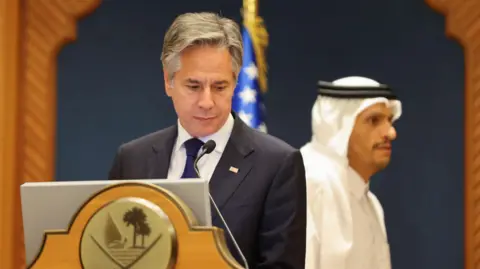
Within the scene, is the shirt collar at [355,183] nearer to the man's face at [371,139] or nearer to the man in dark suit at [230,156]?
the man's face at [371,139]

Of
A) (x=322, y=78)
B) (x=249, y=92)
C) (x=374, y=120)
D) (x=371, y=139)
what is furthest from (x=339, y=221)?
(x=322, y=78)

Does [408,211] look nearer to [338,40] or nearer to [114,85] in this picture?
[338,40]

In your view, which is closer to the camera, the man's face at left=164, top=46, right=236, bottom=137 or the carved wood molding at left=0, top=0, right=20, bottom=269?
the man's face at left=164, top=46, right=236, bottom=137

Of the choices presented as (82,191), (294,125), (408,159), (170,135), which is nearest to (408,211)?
(408,159)

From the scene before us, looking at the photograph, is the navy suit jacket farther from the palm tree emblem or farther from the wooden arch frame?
the wooden arch frame

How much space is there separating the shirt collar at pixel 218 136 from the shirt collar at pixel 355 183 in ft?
6.07

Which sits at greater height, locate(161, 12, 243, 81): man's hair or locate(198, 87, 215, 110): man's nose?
locate(161, 12, 243, 81): man's hair

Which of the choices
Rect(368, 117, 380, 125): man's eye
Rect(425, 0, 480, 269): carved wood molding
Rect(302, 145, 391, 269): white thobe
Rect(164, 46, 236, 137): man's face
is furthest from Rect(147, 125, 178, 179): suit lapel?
Rect(425, 0, 480, 269): carved wood molding

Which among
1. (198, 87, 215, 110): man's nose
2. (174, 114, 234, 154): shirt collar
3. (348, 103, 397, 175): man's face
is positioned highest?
(348, 103, 397, 175): man's face

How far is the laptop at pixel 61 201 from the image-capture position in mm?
1501

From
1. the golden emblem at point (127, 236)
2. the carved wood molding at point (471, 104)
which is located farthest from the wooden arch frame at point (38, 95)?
the golden emblem at point (127, 236)

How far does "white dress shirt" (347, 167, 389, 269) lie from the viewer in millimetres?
3662

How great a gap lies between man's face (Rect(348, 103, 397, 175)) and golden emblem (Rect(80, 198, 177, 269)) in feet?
7.88

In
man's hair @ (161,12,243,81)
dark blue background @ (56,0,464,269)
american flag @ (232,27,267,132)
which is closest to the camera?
man's hair @ (161,12,243,81)
